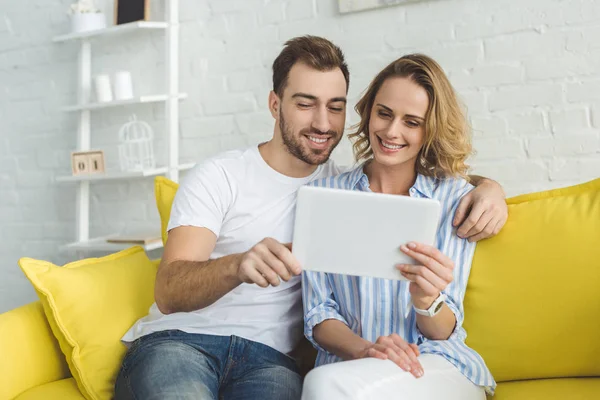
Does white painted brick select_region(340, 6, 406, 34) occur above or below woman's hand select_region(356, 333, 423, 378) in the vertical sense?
above

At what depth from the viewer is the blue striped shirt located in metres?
1.54

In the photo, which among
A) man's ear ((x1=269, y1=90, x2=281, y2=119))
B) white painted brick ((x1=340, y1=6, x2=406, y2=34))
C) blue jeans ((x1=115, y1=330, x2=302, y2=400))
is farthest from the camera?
white painted brick ((x1=340, y1=6, x2=406, y2=34))

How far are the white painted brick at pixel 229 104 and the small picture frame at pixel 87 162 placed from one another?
1.66 feet

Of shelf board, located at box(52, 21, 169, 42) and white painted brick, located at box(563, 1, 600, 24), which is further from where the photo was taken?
shelf board, located at box(52, 21, 169, 42)

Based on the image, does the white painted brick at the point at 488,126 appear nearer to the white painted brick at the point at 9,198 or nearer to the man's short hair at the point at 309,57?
the man's short hair at the point at 309,57

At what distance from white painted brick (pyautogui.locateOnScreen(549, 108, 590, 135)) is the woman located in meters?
0.61

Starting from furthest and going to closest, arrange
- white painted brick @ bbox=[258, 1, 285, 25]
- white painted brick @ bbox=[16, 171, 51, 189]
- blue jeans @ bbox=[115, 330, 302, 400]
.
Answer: white painted brick @ bbox=[16, 171, 51, 189]
white painted brick @ bbox=[258, 1, 285, 25]
blue jeans @ bbox=[115, 330, 302, 400]

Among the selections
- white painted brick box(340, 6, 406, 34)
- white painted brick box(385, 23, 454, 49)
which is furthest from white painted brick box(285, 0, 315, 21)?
white painted brick box(385, 23, 454, 49)

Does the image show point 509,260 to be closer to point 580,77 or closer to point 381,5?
point 580,77

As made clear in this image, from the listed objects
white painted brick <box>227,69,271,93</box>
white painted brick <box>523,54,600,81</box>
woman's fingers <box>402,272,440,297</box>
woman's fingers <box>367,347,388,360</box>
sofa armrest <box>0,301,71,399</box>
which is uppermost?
white painted brick <box>523,54,600,81</box>

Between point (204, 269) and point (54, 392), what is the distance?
0.54 metres

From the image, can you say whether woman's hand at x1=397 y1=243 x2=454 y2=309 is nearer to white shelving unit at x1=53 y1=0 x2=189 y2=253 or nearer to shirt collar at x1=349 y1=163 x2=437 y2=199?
shirt collar at x1=349 y1=163 x2=437 y2=199

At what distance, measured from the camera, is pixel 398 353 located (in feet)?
Answer: 4.46

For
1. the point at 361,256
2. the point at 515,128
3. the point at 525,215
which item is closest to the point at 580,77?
the point at 515,128
